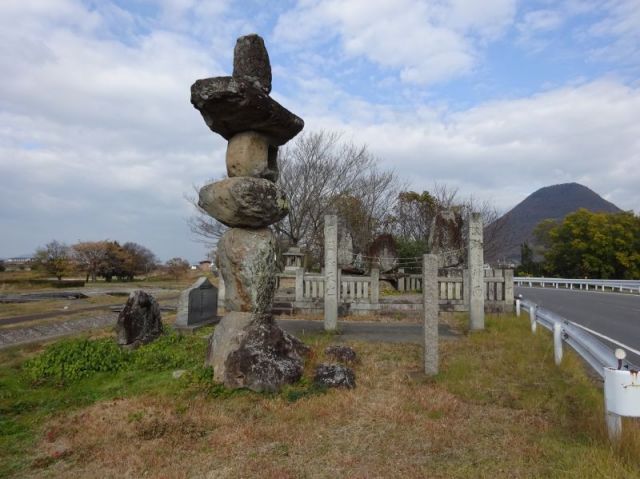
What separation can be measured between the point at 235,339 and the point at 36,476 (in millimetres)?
2628

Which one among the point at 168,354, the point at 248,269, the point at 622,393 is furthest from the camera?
the point at 168,354

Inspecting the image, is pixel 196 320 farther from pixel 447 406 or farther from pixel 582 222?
pixel 582 222

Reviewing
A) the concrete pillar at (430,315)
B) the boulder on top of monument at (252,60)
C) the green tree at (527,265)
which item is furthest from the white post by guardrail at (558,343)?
the green tree at (527,265)

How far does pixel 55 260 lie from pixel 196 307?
2981 cm

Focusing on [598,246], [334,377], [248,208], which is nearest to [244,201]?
[248,208]

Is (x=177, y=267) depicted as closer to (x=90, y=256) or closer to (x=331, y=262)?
(x=90, y=256)

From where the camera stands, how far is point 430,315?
6273mm

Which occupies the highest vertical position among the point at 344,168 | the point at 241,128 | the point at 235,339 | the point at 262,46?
the point at 344,168

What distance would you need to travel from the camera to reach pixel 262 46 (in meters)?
6.22

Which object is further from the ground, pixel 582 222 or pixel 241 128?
pixel 582 222

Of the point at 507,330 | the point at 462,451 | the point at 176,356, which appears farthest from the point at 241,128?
the point at 507,330

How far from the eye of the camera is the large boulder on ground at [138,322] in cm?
775

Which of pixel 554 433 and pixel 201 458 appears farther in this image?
pixel 554 433

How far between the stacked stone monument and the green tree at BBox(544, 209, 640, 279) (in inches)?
1385
